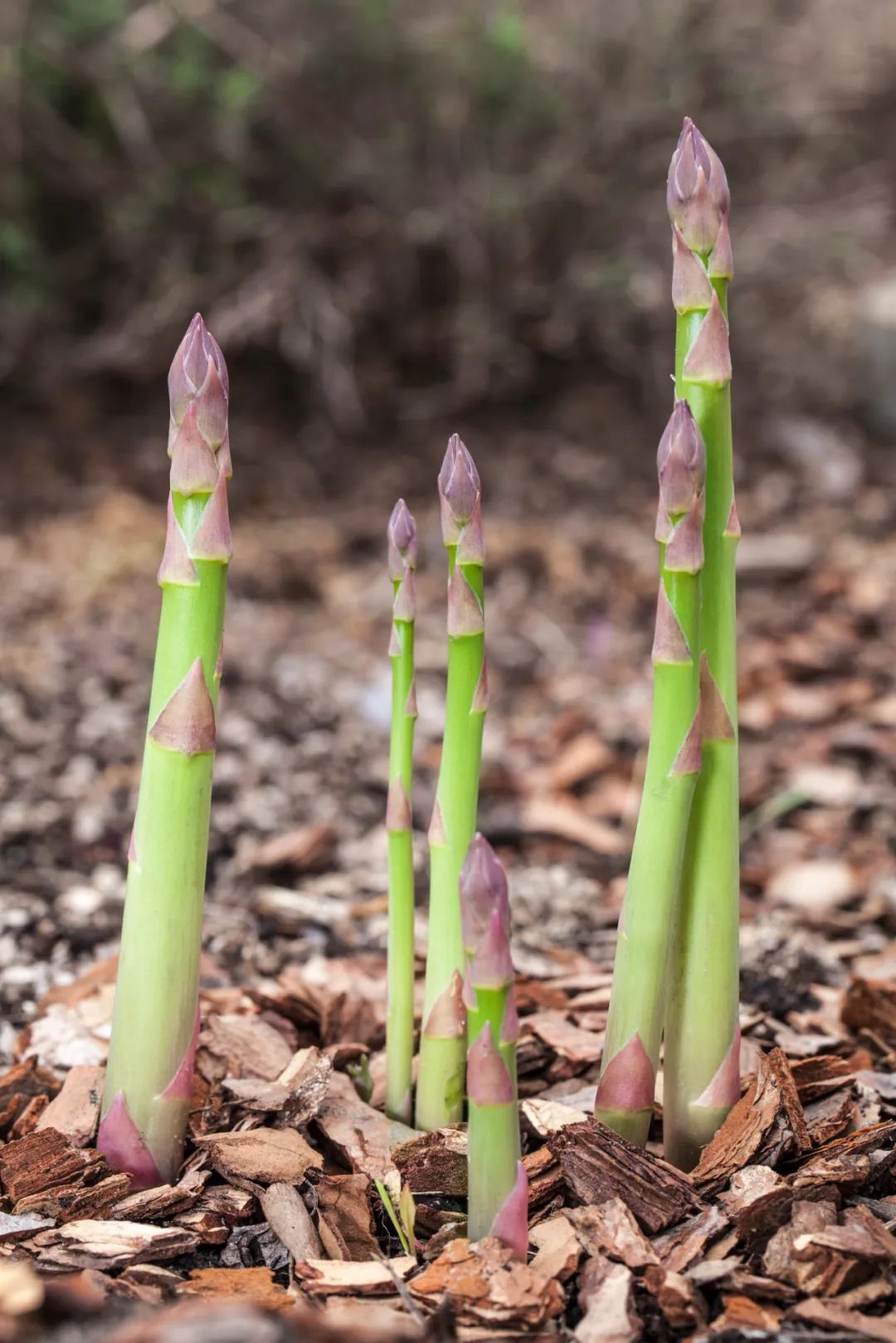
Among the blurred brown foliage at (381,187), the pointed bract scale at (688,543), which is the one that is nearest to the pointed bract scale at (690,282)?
the pointed bract scale at (688,543)

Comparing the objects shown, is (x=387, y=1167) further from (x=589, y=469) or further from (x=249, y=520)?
(x=589, y=469)

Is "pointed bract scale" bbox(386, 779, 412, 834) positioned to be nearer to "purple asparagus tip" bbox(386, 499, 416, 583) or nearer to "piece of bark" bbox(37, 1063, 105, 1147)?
"purple asparagus tip" bbox(386, 499, 416, 583)

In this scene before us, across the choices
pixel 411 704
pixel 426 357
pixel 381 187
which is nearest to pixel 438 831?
pixel 411 704

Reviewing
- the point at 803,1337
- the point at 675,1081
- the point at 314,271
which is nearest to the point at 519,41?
the point at 314,271

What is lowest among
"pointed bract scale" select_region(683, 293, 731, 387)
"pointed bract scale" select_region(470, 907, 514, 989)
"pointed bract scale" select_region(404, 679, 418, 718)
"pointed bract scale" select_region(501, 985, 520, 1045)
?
"pointed bract scale" select_region(501, 985, 520, 1045)

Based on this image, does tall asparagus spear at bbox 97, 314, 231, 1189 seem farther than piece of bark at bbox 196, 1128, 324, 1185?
No

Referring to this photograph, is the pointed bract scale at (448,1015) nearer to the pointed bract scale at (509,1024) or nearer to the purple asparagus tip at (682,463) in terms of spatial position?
the pointed bract scale at (509,1024)

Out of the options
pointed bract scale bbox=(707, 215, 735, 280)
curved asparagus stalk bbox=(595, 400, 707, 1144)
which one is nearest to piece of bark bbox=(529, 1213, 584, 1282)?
curved asparagus stalk bbox=(595, 400, 707, 1144)
